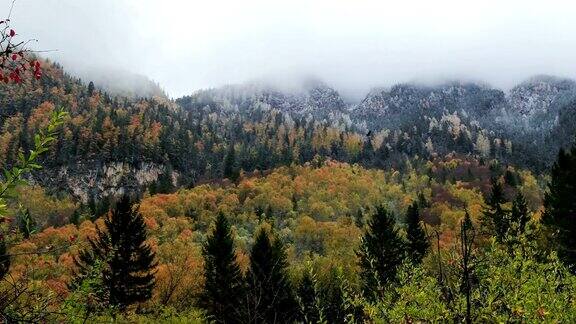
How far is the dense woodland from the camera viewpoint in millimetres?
7344

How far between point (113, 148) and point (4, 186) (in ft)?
658

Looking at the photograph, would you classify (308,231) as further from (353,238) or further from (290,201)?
(290,201)

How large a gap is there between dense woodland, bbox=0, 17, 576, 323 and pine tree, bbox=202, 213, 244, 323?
15cm

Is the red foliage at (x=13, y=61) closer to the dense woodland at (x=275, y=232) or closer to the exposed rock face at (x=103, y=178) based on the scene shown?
the dense woodland at (x=275, y=232)

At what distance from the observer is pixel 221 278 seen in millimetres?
42500

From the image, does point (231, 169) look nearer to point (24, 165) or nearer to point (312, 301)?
point (312, 301)

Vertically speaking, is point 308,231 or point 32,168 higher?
point 32,168

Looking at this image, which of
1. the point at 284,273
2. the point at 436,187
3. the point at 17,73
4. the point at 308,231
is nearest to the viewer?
the point at 17,73

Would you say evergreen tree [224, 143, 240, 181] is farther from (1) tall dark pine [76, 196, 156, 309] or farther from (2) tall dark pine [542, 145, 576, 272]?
(2) tall dark pine [542, 145, 576, 272]

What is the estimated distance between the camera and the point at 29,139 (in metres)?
175

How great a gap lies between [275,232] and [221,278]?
1274 inches

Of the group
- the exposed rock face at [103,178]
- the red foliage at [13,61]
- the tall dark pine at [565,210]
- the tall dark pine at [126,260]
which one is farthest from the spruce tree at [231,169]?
the red foliage at [13,61]

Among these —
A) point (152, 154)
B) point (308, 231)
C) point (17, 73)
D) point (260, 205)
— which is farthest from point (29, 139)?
point (17, 73)

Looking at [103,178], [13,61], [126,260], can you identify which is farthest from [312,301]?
[103,178]
